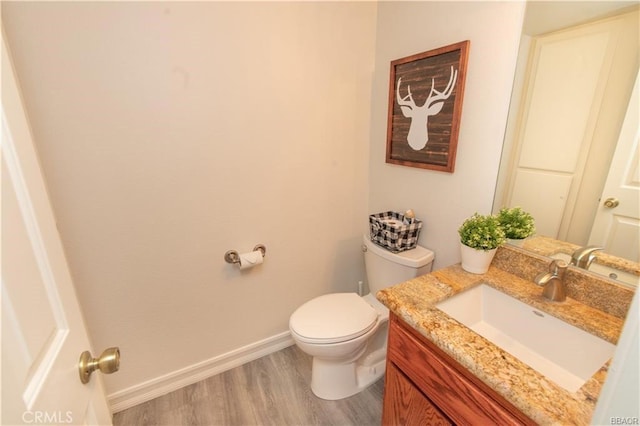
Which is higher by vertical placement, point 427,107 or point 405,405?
point 427,107

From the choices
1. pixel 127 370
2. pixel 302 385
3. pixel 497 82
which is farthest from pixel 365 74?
pixel 127 370

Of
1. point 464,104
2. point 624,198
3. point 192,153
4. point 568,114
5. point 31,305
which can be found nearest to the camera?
point 31,305

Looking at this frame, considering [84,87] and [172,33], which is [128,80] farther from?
[172,33]

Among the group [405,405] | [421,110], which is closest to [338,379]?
[405,405]

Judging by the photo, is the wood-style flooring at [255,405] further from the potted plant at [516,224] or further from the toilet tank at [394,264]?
the potted plant at [516,224]

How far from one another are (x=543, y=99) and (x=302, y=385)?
5.84 ft

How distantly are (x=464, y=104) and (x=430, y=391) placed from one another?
45.0 inches

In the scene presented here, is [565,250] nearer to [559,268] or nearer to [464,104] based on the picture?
[559,268]

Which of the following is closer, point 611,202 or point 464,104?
point 611,202

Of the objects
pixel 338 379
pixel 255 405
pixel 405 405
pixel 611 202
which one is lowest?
pixel 255 405

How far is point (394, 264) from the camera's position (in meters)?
1.52

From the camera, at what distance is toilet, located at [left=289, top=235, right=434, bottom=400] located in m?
1.38

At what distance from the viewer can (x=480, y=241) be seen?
1125 millimetres

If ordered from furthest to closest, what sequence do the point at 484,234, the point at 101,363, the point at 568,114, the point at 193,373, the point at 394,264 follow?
the point at 193,373, the point at 394,264, the point at 484,234, the point at 568,114, the point at 101,363
